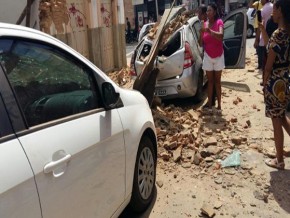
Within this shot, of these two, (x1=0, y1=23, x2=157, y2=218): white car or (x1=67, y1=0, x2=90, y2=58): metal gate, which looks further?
(x1=67, y1=0, x2=90, y2=58): metal gate

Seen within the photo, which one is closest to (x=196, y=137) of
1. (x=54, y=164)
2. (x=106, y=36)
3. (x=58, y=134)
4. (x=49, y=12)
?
(x=49, y=12)

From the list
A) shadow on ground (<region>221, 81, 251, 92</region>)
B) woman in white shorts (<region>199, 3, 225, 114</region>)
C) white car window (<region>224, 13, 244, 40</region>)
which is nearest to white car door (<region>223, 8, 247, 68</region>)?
white car window (<region>224, 13, 244, 40</region>)

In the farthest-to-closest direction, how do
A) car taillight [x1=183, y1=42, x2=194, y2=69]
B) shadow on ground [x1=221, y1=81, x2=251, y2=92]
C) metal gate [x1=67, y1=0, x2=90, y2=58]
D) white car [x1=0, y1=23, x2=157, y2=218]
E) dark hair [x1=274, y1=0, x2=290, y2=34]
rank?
metal gate [x1=67, y1=0, x2=90, y2=58] → shadow on ground [x1=221, y1=81, x2=251, y2=92] → car taillight [x1=183, y1=42, x2=194, y2=69] → dark hair [x1=274, y1=0, x2=290, y2=34] → white car [x1=0, y1=23, x2=157, y2=218]

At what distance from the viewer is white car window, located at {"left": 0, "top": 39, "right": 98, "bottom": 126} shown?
6.97 feet

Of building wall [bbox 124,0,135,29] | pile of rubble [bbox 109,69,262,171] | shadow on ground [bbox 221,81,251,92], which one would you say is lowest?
pile of rubble [bbox 109,69,262,171]

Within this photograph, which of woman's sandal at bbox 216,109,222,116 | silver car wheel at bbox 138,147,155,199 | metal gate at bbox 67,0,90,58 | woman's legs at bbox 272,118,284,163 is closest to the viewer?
silver car wheel at bbox 138,147,155,199

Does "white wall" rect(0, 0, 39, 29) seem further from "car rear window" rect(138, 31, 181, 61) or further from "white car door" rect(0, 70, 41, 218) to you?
"white car door" rect(0, 70, 41, 218)

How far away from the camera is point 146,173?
12.2ft

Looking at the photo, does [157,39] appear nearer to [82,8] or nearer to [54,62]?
[54,62]

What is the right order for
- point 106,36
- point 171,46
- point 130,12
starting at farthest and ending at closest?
point 130,12 → point 106,36 → point 171,46

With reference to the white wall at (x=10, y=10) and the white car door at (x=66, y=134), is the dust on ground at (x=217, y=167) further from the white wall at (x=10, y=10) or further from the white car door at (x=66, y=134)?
the white wall at (x=10, y=10)

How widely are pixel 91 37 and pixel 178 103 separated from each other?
5.95m

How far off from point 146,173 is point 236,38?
5.45 metres

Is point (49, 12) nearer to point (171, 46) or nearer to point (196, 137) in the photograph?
point (171, 46)
